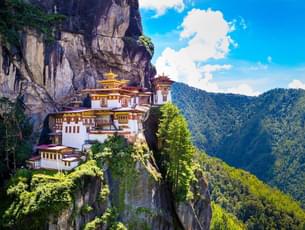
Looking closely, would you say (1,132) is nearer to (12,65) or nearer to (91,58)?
(12,65)

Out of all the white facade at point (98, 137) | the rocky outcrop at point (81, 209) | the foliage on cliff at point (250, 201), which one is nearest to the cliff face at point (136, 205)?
the rocky outcrop at point (81, 209)

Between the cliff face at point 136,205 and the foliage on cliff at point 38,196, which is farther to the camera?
the cliff face at point 136,205

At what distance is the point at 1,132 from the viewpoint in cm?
4325

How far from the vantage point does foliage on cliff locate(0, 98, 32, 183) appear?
4265cm

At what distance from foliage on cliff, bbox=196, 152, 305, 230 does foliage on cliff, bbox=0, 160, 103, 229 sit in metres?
55.9

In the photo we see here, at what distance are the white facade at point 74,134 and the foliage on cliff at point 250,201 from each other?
4922cm

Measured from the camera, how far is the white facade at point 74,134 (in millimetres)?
44906

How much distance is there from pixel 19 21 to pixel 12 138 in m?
13.7

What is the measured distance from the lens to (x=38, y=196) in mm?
35906

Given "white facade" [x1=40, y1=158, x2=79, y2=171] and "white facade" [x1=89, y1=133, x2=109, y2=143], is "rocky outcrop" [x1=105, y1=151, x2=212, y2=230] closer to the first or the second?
"white facade" [x1=40, y1=158, x2=79, y2=171]

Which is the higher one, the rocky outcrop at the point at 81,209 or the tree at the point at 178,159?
the tree at the point at 178,159

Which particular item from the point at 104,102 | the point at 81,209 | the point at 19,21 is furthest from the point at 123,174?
the point at 19,21

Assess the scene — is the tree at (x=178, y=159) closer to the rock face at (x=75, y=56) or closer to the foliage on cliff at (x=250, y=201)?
the rock face at (x=75, y=56)

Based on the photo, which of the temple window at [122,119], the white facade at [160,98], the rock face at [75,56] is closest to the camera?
the temple window at [122,119]
